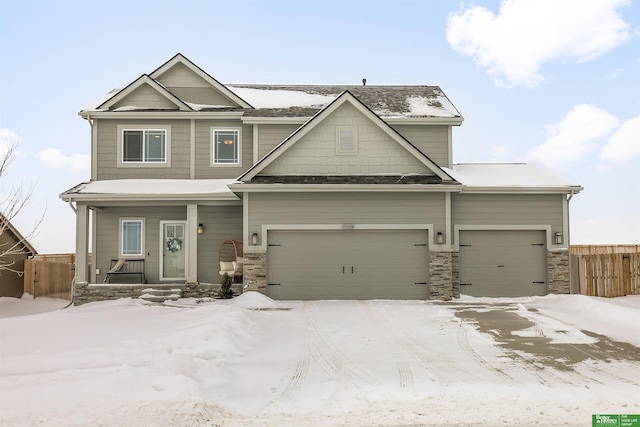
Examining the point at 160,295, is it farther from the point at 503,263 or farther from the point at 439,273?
the point at 503,263

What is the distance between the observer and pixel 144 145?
17.0m

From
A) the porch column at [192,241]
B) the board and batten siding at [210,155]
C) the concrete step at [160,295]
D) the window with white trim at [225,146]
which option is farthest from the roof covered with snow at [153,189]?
the concrete step at [160,295]

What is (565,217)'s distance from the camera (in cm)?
1576

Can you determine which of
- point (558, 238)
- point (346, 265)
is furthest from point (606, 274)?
point (346, 265)

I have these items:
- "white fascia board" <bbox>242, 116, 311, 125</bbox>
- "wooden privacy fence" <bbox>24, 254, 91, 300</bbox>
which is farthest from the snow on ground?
"wooden privacy fence" <bbox>24, 254, 91, 300</bbox>

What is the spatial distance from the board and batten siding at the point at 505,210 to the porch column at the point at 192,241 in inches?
327

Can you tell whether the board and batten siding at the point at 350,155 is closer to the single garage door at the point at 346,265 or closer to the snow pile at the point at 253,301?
the single garage door at the point at 346,265

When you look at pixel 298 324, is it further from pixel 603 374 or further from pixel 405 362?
pixel 603 374

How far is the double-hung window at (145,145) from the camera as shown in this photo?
16922 mm

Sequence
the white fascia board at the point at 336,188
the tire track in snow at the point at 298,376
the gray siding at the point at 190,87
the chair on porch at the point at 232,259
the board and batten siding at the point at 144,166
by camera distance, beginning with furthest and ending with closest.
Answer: the gray siding at the point at 190,87 < the board and batten siding at the point at 144,166 < the chair on porch at the point at 232,259 < the white fascia board at the point at 336,188 < the tire track in snow at the point at 298,376

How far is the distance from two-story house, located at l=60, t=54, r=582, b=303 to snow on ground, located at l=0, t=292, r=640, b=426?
2.42 m

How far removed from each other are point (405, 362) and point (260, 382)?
2459 millimetres

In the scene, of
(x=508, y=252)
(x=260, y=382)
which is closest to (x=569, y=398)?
(x=260, y=382)

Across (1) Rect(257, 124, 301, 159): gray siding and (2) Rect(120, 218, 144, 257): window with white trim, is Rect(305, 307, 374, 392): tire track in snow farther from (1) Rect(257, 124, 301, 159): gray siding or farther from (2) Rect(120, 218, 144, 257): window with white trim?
(2) Rect(120, 218, 144, 257): window with white trim
